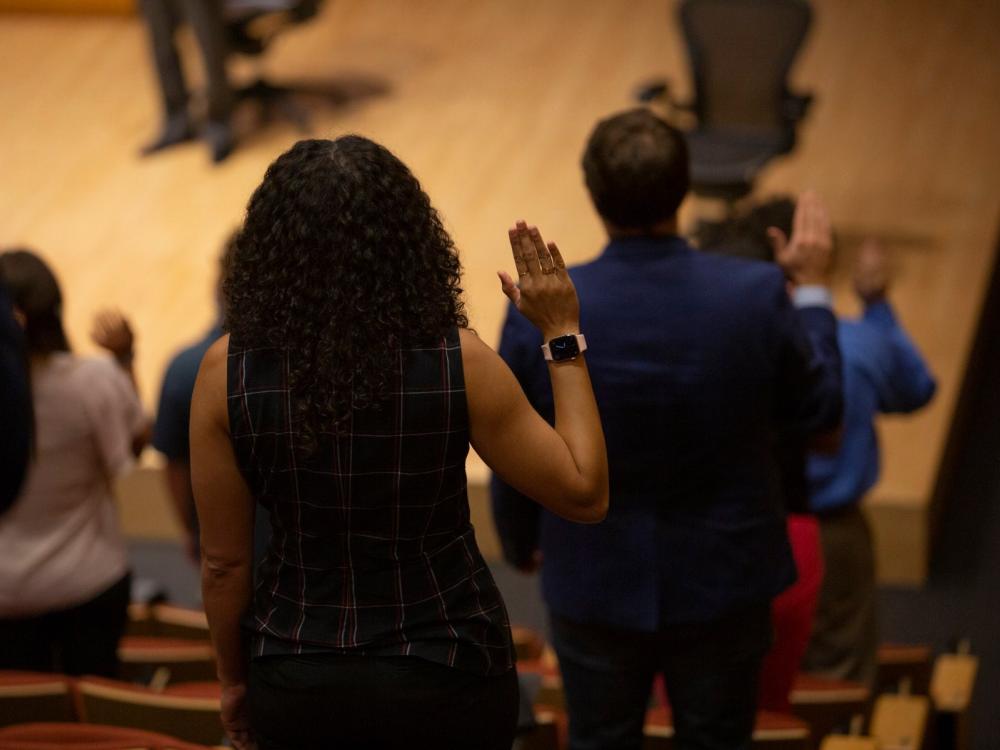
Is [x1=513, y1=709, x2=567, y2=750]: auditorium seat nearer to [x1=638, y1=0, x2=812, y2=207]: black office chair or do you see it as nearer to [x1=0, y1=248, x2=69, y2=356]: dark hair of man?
[x1=0, y1=248, x2=69, y2=356]: dark hair of man

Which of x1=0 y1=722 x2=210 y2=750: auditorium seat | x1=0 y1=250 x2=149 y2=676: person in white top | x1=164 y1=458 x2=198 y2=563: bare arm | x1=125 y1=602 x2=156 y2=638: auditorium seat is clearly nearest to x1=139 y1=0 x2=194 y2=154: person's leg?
x1=125 y1=602 x2=156 y2=638: auditorium seat

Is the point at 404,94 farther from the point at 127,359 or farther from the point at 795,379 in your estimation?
the point at 795,379

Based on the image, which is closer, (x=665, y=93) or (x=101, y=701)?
(x=101, y=701)

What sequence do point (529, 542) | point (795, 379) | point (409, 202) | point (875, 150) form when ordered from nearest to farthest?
point (409, 202), point (795, 379), point (529, 542), point (875, 150)

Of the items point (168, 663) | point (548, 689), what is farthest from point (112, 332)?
point (548, 689)

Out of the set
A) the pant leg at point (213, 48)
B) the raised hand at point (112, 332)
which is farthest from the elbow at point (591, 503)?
the pant leg at point (213, 48)

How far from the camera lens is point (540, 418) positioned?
142 cm

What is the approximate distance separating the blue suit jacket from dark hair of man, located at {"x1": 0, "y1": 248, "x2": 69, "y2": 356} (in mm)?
796

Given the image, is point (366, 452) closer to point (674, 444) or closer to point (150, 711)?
point (674, 444)

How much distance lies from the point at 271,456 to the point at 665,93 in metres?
3.96

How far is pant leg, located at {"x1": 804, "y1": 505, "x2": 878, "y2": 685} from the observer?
278 cm

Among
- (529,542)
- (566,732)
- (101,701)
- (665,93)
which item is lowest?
(566,732)

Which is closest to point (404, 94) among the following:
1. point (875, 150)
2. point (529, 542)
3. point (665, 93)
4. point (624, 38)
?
point (624, 38)

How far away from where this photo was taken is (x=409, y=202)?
1.39m
